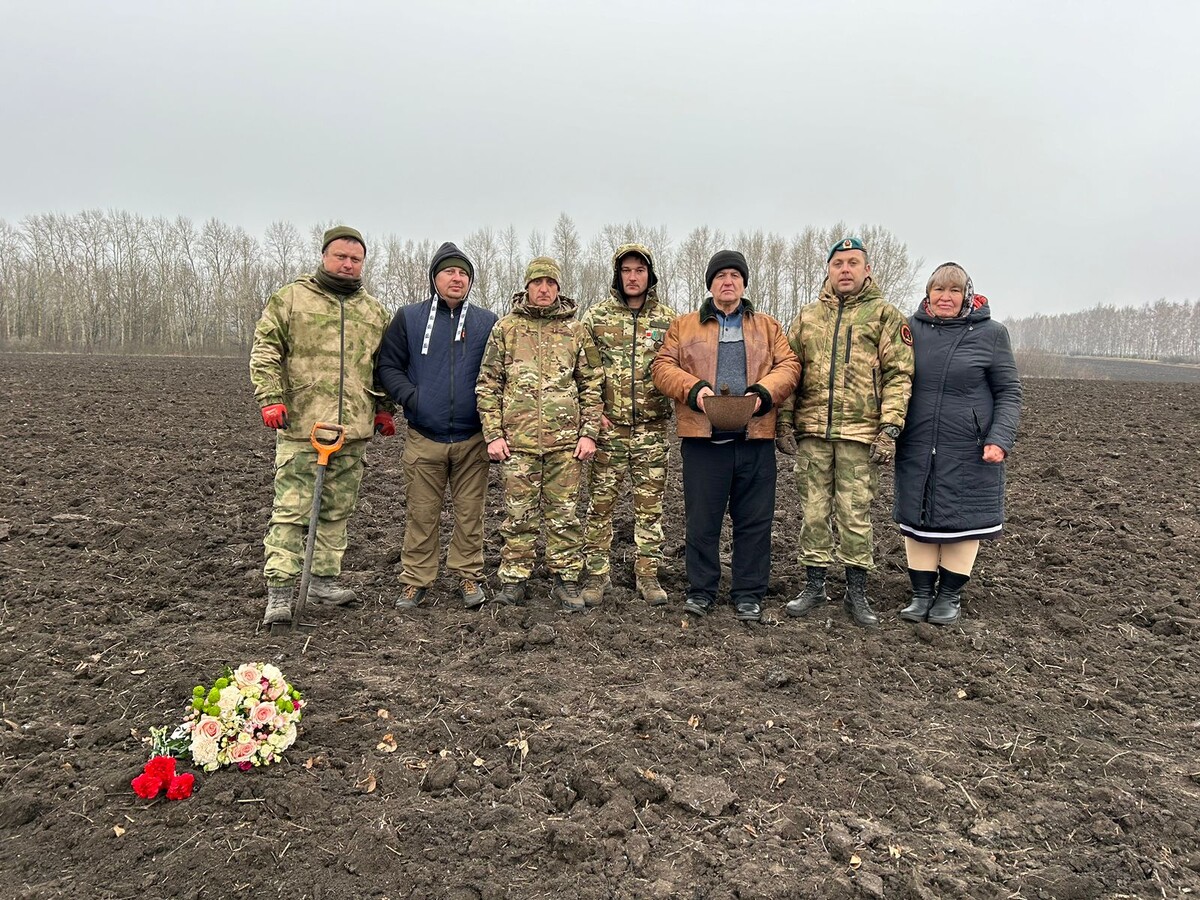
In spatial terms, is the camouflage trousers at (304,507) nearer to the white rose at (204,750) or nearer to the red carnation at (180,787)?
the white rose at (204,750)

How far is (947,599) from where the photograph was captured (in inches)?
183

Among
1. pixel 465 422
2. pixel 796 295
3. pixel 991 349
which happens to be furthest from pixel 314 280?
pixel 796 295

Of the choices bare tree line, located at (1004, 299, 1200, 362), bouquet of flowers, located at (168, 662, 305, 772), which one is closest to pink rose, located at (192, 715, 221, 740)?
bouquet of flowers, located at (168, 662, 305, 772)

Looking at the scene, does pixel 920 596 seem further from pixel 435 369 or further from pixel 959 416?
pixel 435 369

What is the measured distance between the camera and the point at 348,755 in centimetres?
314

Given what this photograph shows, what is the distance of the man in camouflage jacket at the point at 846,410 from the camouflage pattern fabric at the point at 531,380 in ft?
4.77

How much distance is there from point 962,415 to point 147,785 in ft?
14.9

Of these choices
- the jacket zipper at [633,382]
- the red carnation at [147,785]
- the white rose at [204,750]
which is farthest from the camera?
the jacket zipper at [633,382]

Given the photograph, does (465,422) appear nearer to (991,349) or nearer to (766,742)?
(766,742)

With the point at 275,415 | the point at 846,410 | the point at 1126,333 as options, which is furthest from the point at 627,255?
the point at 1126,333

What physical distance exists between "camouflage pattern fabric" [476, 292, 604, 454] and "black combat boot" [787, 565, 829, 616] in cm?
175

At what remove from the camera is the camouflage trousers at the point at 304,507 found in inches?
179

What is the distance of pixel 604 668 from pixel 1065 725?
7.55 feet

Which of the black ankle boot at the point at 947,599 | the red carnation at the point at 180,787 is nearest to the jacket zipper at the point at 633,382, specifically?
the black ankle boot at the point at 947,599
